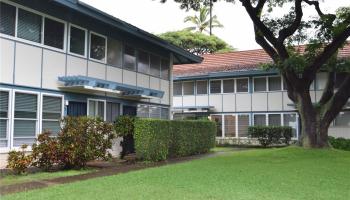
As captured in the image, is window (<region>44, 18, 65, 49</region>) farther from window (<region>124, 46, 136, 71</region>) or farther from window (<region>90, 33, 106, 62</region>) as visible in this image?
window (<region>124, 46, 136, 71</region>)

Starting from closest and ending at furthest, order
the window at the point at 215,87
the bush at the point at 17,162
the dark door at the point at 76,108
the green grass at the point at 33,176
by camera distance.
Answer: the green grass at the point at 33,176, the bush at the point at 17,162, the dark door at the point at 76,108, the window at the point at 215,87

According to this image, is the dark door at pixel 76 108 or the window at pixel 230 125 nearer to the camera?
the dark door at pixel 76 108

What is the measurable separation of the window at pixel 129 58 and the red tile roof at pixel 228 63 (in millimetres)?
12338

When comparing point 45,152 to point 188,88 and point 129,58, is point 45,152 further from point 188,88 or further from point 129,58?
point 188,88

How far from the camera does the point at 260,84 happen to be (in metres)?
31.2

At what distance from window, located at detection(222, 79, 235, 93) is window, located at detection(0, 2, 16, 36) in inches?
803

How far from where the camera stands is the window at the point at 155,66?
2302cm

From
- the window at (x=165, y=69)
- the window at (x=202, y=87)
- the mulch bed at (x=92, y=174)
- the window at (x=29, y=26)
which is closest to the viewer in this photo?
the mulch bed at (x=92, y=174)

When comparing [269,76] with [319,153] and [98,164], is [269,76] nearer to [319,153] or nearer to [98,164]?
[319,153]

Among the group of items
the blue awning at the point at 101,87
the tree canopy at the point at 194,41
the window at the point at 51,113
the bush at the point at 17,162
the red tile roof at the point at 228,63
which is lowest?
the bush at the point at 17,162

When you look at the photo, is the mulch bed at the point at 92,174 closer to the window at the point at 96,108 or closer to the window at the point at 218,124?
the window at the point at 96,108

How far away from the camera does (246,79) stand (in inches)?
1244

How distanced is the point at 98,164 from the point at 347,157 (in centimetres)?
1040

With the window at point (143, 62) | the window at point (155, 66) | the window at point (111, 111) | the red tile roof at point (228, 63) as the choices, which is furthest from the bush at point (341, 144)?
the window at point (111, 111)
